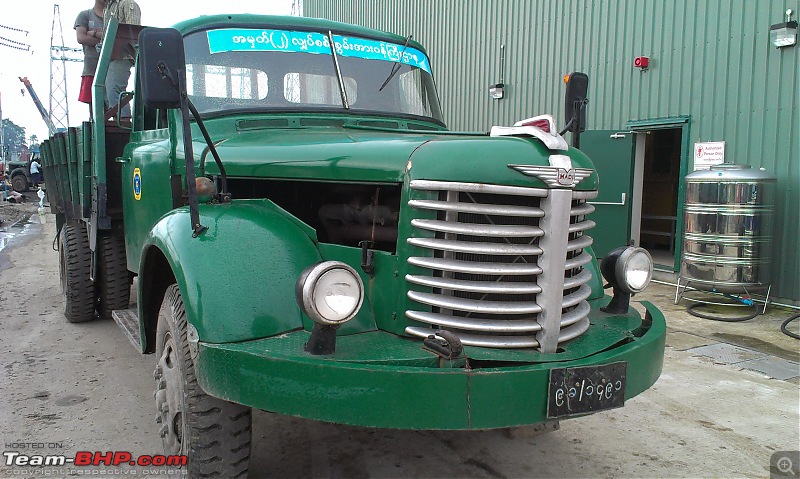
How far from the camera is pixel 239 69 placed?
3.85 meters

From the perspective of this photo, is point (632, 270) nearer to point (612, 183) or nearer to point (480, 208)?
point (480, 208)

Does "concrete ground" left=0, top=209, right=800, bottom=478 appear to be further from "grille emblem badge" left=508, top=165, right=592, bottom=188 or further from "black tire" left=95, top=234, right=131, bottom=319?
"grille emblem badge" left=508, top=165, right=592, bottom=188

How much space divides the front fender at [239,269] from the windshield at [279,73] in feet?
3.59

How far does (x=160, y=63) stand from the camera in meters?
2.72

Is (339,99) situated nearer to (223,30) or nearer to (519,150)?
(223,30)

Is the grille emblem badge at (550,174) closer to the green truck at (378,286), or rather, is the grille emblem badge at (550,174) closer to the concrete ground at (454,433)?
the green truck at (378,286)

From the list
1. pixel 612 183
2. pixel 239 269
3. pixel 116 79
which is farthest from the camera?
pixel 612 183

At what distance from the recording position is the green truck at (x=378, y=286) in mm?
2363

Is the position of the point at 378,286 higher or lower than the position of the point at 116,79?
lower

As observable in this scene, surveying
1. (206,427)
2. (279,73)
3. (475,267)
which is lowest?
(206,427)

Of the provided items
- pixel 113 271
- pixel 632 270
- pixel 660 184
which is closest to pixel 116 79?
pixel 113 271

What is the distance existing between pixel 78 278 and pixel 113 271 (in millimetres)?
510

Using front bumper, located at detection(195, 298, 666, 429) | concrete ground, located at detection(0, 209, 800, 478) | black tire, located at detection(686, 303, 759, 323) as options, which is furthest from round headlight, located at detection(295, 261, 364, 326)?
black tire, located at detection(686, 303, 759, 323)

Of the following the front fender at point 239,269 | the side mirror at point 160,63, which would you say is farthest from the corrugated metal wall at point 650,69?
the side mirror at point 160,63
